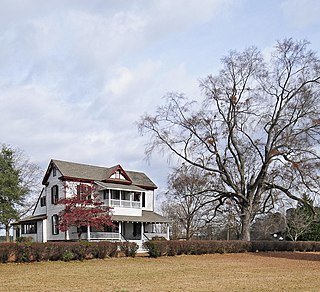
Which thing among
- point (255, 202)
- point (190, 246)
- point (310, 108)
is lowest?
point (190, 246)

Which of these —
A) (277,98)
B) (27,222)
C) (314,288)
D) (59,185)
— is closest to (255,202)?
(277,98)

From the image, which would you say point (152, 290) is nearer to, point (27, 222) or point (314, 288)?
point (314, 288)

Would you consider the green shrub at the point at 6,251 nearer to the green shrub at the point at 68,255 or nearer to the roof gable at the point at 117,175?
the green shrub at the point at 68,255

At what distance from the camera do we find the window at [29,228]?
135ft

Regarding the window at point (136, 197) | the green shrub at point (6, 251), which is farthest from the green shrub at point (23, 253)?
the window at point (136, 197)

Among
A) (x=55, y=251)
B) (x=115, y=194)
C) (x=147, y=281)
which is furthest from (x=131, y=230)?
(x=147, y=281)

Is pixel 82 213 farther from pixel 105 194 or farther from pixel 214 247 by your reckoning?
pixel 214 247

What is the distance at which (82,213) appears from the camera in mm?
32375

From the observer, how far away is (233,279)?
52.0 feet

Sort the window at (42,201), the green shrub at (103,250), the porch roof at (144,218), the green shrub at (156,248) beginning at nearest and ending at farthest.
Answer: the green shrub at (103,250) < the green shrub at (156,248) < the porch roof at (144,218) < the window at (42,201)

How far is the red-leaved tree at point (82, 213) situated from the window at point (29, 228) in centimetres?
838

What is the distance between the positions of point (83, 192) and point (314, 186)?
17319mm

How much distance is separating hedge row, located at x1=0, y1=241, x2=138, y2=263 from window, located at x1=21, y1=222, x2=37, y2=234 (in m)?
16.4

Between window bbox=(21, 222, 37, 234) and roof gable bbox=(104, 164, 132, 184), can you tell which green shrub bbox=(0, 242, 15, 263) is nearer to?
roof gable bbox=(104, 164, 132, 184)
